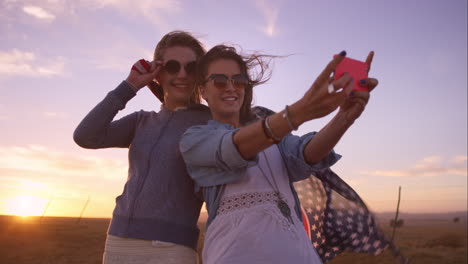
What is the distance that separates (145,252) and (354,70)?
5.16 feet

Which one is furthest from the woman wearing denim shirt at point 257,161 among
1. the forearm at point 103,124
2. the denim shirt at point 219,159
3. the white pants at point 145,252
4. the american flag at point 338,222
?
the forearm at point 103,124

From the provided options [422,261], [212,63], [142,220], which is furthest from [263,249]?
[422,261]

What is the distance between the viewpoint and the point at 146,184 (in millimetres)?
2389

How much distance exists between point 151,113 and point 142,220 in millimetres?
905

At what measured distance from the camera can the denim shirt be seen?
1.85 m

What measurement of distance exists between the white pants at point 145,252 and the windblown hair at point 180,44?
110 centimetres

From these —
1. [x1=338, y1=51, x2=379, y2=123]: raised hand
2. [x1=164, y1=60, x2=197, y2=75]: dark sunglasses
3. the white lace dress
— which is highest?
[x1=164, y1=60, x2=197, y2=75]: dark sunglasses

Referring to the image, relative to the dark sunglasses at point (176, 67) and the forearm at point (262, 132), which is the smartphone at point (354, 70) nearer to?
the forearm at point (262, 132)

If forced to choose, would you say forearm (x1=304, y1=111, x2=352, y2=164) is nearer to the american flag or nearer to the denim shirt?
the denim shirt

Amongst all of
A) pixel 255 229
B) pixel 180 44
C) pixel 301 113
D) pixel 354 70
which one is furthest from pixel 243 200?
pixel 180 44

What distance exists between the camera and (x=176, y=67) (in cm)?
283

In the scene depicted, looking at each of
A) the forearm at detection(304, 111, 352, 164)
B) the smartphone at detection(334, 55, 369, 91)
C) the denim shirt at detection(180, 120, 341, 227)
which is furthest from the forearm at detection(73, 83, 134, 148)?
the smartphone at detection(334, 55, 369, 91)

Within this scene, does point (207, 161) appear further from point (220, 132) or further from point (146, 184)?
point (146, 184)

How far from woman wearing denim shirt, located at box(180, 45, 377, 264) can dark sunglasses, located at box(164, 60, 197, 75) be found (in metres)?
0.33
